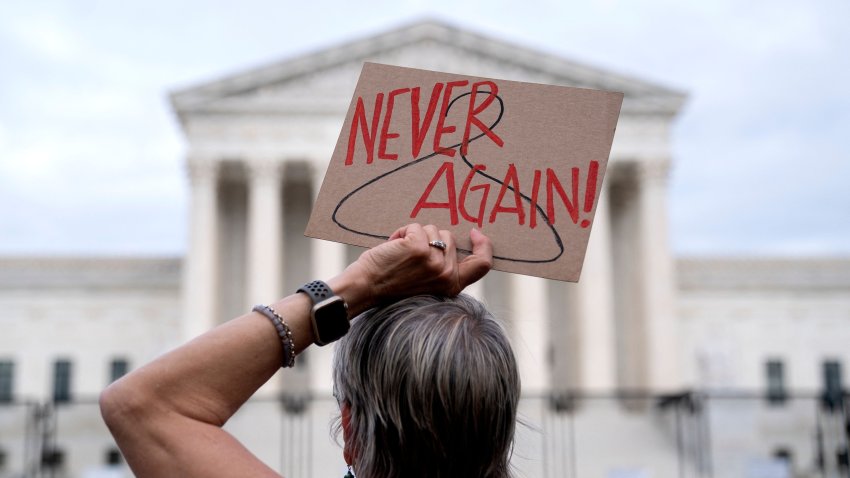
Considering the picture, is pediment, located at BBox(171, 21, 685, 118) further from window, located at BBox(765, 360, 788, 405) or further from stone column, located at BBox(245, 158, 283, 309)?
window, located at BBox(765, 360, 788, 405)

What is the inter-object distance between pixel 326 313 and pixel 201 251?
47.3 meters

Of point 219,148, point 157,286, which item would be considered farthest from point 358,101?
point 157,286

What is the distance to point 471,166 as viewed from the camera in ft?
10.2

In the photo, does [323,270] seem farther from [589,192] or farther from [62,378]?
[589,192]

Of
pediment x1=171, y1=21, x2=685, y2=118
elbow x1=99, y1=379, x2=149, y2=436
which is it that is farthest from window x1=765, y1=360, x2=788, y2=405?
elbow x1=99, y1=379, x2=149, y2=436

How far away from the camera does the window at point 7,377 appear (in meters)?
56.1

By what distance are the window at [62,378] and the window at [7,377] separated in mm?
2164

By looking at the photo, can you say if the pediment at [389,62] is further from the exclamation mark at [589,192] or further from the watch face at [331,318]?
the watch face at [331,318]

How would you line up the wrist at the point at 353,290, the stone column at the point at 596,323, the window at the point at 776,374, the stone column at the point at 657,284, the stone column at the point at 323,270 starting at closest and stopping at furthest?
the wrist at the point at 353,290 → the stone column at the point at 323,270 → the stone column at the point at 596,323 → the stone column at the point at 657,284 → the window at the point at 776,374

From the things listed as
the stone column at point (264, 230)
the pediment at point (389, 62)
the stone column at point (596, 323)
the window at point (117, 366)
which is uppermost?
the pediment at point (389, 62)

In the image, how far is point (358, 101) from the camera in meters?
3.12

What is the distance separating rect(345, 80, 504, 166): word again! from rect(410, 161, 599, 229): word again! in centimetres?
9

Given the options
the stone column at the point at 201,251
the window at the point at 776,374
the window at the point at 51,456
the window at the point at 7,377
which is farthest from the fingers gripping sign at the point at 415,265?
the window at the point at 776,374

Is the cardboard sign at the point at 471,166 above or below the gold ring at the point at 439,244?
above
